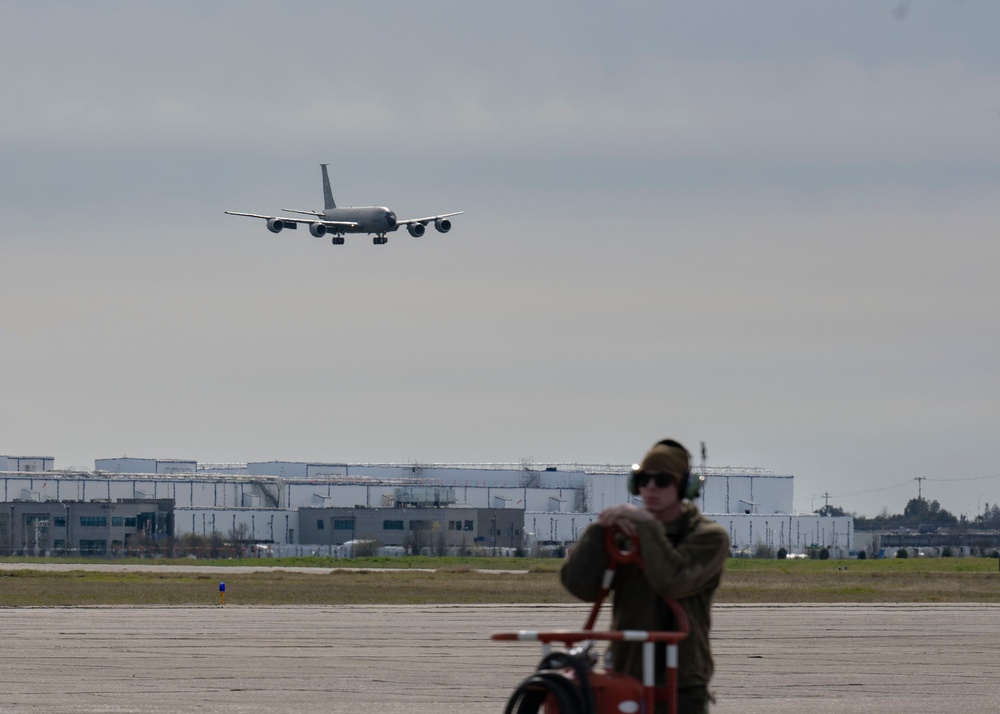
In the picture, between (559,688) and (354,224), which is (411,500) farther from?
(559,688)

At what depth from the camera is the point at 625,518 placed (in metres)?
7.11

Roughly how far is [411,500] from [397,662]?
13551 centimetres

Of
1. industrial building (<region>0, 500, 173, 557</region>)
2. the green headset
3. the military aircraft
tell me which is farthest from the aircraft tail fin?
the green headset

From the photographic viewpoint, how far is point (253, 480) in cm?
16412

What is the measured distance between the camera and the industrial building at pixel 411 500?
15350 centimetres

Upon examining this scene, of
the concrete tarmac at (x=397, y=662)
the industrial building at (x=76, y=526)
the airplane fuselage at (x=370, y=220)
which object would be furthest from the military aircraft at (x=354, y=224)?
the industrial building at (x=76, y=526)

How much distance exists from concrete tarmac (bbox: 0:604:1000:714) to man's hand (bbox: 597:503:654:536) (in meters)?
10.5

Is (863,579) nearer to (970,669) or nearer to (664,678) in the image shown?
(970,669)

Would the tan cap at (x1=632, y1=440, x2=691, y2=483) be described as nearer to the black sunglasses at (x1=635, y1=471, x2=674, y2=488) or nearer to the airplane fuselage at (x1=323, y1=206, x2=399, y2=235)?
the black sunglasses at (x1=635, y1=471, x2=674, y2=488)

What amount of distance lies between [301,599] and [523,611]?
1025 centimetres

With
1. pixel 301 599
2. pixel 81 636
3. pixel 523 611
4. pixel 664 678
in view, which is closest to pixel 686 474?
pixel 664 678

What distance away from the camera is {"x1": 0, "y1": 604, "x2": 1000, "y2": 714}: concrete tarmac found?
709 inches

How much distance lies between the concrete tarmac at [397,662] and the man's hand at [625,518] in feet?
34.3

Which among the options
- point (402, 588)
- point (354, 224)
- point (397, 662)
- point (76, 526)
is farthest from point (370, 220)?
point (76, 526)
